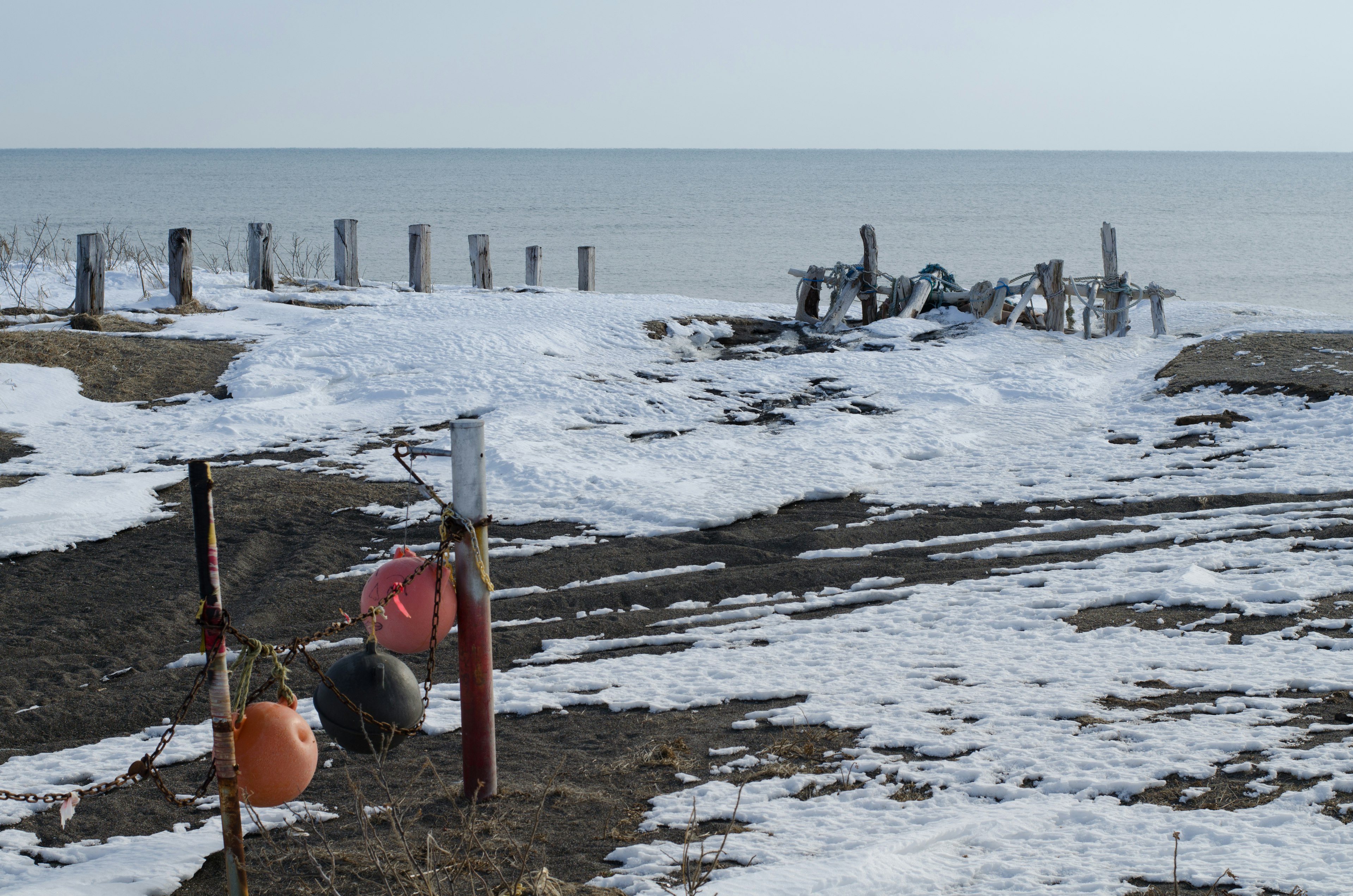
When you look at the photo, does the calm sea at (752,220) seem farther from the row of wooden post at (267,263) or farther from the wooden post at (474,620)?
the wooden post at (474,620)

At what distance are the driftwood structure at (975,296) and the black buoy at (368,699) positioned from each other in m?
13.5

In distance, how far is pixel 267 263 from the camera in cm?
1786

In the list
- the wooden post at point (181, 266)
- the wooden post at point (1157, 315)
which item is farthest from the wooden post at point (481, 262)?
the wooden post at point (1157, 315)

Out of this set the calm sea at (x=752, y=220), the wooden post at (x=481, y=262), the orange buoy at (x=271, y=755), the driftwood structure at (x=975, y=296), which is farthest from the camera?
the calm sea at (x=752, y=220)

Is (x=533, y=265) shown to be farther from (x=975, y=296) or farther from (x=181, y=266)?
(x=975, y=296)

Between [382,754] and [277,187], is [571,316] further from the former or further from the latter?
[277,187]

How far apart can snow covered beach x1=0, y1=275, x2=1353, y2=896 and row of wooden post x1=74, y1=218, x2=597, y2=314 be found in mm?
818

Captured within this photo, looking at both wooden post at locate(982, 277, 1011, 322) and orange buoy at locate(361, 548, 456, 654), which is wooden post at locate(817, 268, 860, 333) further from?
orange buoy at locate(361, 548, 456, 654)

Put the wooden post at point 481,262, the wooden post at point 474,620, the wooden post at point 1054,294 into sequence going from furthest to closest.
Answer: the wooden post at point 481,262
the wooden post at point 1054,294
the wooden post at point 474,620

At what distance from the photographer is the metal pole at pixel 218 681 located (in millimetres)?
3006

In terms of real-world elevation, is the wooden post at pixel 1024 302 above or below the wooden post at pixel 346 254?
below

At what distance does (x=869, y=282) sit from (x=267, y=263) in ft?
32.4

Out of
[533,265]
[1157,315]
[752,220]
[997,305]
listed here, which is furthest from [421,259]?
[752,220]

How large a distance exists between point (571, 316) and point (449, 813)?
11.9 metres
